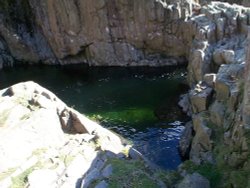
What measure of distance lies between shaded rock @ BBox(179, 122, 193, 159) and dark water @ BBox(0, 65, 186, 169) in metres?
0.61

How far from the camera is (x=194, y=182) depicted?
2278 centimetres

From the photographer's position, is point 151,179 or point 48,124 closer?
point 151,179

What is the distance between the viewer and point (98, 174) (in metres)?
24.4

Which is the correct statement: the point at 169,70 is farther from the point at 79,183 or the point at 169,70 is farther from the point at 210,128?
the point at 79,183

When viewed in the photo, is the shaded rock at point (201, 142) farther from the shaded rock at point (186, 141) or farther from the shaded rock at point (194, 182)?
the shaded rock at point (194, 182)

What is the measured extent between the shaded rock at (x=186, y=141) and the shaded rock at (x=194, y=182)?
987 centimetres

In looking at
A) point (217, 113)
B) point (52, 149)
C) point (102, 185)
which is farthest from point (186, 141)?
point (102, 185)

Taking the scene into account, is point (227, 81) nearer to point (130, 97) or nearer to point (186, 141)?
point (186, 141)

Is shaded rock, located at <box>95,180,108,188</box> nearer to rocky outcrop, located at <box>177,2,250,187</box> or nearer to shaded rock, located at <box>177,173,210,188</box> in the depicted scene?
shaded rock, located at <box>177,173,210,188</box>

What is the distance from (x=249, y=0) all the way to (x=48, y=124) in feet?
127

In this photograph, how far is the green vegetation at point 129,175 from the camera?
76.9ft

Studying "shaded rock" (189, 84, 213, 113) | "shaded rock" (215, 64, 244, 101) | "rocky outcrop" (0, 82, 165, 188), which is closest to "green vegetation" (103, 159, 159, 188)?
"rocky outcrop" (0, 82, 165, 188)

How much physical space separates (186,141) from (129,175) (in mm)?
10801

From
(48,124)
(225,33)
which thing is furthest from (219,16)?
(48,124)
